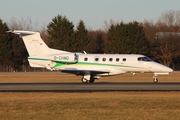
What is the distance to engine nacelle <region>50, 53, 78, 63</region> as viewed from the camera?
3941cm

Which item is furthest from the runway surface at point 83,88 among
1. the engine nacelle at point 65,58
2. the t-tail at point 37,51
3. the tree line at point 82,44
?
the tree line at point 82,44

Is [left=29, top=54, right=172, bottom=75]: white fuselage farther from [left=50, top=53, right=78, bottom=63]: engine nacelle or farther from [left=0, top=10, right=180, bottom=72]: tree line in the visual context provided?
[left=0, top=10, right=180, bottom=72]: tree line

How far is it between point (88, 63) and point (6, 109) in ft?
70.9

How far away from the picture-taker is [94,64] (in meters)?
39.4

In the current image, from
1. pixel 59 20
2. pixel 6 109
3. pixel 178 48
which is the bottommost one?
pixel 6 109

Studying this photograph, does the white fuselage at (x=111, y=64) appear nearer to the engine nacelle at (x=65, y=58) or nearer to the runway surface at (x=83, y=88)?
the engine nacelle at (x=65, y=58)

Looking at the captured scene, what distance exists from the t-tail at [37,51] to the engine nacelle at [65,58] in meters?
0.30

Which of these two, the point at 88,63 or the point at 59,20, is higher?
the point at 59,20

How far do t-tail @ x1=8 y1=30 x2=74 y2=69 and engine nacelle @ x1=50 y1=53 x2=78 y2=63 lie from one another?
0.30 m

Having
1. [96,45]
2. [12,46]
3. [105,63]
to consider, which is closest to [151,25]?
[96,45]

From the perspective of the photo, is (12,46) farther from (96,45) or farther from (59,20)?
(96,45)

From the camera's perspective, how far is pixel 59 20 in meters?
85.1

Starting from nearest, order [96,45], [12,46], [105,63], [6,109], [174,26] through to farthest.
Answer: [6,109] → [105,63] → [12,46] → [96,45] → [174,26]

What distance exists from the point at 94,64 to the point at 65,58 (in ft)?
8.62
